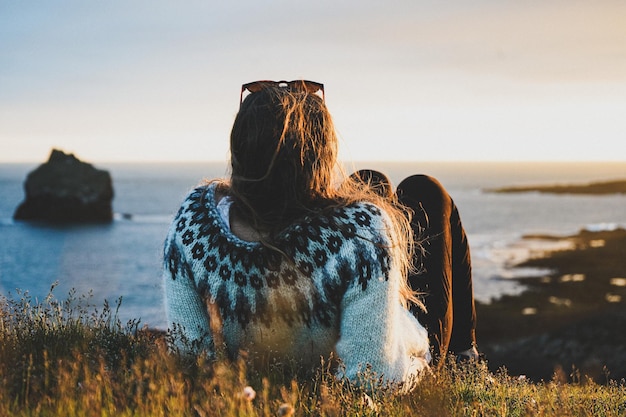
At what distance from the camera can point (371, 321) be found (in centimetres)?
274

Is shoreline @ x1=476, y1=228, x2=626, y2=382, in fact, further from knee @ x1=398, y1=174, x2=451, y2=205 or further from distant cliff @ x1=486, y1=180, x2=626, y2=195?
distant cliff @ x1=486, y1=180, x2=626, y2=195

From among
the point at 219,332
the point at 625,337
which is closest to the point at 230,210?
the point at 219,332

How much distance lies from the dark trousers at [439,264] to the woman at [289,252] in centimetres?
70

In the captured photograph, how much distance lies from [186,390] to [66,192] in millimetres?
77821

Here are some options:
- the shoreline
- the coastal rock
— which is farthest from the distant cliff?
the shoreline

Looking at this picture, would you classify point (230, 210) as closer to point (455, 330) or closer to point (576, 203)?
point (455, 330)

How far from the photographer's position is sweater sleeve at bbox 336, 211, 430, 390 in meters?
2.71

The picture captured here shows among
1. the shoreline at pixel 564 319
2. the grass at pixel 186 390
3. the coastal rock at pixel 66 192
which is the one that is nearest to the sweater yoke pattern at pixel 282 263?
the grass at pixel 186 390

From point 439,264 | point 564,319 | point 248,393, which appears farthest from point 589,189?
point 248,393

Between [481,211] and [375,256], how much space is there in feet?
269

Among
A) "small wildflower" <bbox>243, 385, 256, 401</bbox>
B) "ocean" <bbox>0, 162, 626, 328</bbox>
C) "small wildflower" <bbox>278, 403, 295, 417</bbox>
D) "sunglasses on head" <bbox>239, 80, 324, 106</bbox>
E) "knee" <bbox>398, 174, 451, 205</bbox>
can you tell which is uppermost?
"sunglasses on head" <bbox>239, 80, 324, 106</bbox>

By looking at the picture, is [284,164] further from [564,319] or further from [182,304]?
[564,319]

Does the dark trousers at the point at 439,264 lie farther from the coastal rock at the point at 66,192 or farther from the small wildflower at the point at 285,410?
the coastal rock at the point at 66,192

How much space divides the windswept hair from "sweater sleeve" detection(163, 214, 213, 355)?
356 millimetres
